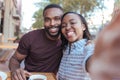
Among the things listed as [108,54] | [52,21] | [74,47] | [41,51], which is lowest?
[41,51]

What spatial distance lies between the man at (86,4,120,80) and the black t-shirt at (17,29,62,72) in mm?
1699

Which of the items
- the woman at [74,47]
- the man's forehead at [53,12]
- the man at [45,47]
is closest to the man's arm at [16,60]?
the man at [45,47]

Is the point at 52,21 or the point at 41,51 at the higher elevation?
the point at 52,21

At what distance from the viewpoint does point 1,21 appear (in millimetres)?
12258

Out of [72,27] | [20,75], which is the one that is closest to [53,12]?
[72,27]

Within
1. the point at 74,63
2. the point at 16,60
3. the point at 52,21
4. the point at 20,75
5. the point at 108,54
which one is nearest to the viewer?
the point at 108,54

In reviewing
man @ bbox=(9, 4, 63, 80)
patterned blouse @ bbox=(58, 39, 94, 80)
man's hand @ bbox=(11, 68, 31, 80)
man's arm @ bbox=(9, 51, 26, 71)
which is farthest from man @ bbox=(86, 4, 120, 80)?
man's arm @ bbox=(9, 51, 26, 71)

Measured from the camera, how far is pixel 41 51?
1850mm

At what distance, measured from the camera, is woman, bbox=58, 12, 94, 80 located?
1337 millimetres

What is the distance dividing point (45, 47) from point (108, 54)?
1743mm

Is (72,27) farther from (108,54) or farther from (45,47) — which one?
(108,54)

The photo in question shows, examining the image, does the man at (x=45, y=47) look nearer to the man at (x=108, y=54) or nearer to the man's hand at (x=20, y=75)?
the man's hand at (x=20, y=75)

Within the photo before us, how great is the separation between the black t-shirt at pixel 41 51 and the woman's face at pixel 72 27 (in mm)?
349

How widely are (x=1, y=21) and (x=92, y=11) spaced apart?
4.80m
